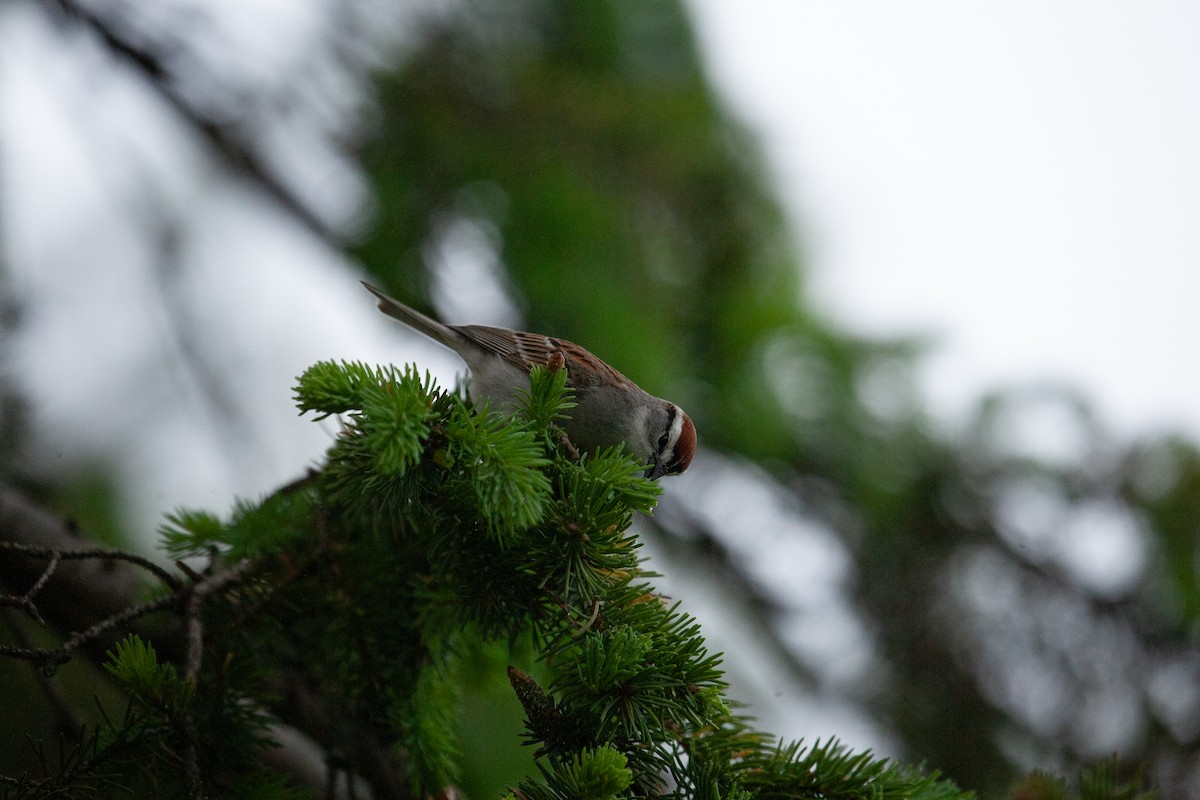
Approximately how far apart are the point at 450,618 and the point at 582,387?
3.08 feet

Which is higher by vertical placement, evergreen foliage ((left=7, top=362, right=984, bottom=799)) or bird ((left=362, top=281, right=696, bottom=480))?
bird ((left=362, top=281, right=696, bottom=480))

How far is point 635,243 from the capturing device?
131 inches

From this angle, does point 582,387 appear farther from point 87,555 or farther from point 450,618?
point 87,555

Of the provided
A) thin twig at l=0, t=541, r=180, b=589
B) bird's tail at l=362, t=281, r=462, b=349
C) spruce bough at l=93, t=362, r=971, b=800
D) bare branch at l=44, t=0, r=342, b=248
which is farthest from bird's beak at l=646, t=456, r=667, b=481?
bare branch at l=44, t=0, r=342, b=248

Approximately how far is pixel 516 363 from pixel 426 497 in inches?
38.6

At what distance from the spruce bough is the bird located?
0.70 meters

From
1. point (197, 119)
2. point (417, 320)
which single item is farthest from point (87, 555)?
point (197, 119)

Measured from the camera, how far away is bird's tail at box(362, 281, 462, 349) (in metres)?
2.18

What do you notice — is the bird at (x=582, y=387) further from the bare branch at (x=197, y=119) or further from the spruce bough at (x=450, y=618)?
the bare branch at (x=197, y=119)

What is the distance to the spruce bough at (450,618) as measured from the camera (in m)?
1.34

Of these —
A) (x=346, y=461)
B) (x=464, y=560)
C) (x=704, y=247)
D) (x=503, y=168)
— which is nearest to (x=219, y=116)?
(x=503, y=168)

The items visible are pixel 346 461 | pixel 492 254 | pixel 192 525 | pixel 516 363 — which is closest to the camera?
pixel 346 461

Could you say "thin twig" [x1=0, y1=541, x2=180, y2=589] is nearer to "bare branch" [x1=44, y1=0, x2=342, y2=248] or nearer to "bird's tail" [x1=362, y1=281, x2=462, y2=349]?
"bird's tail" [x1=362, y1=281, x2=462, y2=349]

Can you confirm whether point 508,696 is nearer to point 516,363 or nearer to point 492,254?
point 516,363
